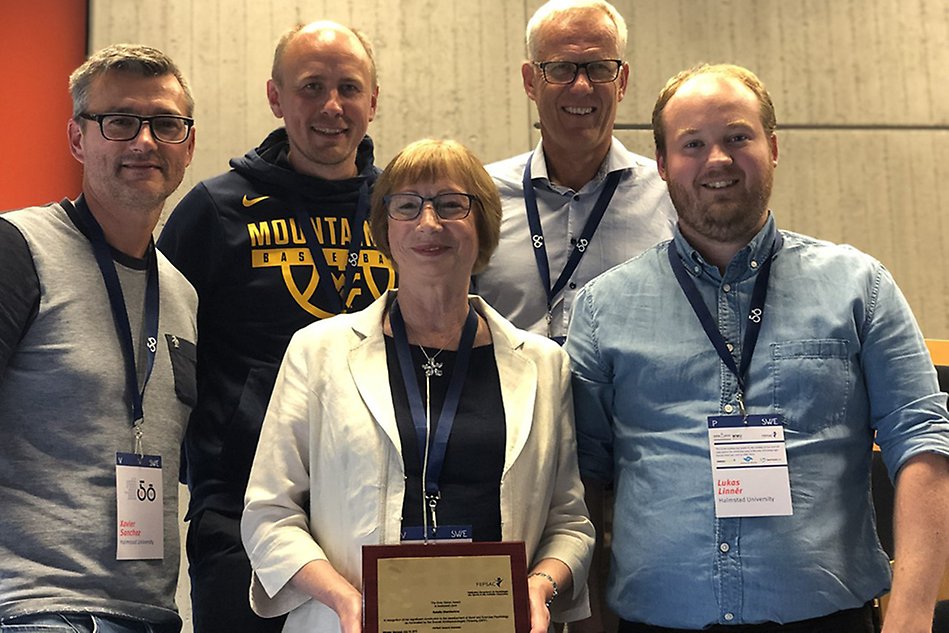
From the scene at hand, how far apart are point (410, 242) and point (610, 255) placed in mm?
812

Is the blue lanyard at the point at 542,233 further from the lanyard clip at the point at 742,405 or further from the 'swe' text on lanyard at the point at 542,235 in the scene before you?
the lanyard clip at the point at 742,405

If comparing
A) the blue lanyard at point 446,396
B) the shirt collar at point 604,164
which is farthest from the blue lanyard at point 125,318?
the shirt collar at point 604,164

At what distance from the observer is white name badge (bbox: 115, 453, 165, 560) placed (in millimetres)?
2203

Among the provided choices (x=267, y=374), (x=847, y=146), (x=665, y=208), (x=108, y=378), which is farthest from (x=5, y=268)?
(x=847, y=146)

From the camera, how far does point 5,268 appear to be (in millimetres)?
2152

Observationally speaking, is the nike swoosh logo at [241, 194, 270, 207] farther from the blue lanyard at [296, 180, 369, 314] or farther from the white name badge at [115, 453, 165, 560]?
the white name badge at [115, 453, 165, 560]

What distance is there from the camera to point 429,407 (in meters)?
2.24

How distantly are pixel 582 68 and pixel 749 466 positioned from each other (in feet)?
4.55

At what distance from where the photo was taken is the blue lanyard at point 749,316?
2219mm

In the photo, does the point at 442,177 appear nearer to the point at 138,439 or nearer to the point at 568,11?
the point at 138,439

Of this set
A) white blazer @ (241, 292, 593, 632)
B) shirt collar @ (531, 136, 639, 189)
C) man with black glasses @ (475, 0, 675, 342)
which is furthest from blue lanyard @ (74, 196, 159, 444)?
shirt collar @ (531, 136, 639, 189)

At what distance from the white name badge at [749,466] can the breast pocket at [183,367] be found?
119cm

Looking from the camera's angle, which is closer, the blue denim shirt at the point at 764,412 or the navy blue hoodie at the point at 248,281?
the blue denim shirt at the point at 764,412

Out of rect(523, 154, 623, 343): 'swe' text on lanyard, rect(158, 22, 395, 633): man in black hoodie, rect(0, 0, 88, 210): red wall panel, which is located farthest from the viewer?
rect(0, 0, 88, 210): red wall panel
